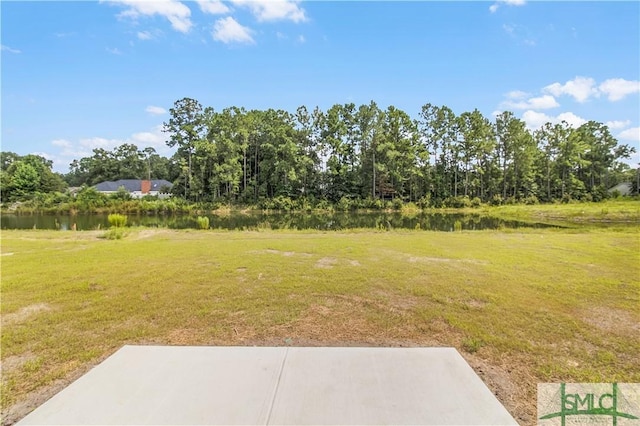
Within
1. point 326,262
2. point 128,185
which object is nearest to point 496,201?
point 326,262

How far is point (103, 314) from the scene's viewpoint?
3504mm

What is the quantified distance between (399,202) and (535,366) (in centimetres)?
3167

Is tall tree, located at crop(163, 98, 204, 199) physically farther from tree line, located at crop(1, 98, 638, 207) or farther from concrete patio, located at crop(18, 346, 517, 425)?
concrete patio, located at crop(18, 346, 517, 425)

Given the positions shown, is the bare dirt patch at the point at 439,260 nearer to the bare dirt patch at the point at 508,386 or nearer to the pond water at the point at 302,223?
the bare dirt patch at the point at 508,386

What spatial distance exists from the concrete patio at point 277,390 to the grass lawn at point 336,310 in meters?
0.28

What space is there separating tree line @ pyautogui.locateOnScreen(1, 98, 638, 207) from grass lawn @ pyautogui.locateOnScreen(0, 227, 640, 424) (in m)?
27.5

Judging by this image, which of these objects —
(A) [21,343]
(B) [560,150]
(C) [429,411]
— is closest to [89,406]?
(A) [21,343]

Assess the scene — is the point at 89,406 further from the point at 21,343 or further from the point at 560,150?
the point at 560,150

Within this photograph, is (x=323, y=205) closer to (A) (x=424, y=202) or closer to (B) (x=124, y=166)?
(A) (x=424, y=202)

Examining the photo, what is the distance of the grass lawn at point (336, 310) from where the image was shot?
8.20 feet

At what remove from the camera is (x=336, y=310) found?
3629 millimetres

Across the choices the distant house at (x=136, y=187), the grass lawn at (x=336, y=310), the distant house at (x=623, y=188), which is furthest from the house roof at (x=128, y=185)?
the distant house at (x=623, y=188)

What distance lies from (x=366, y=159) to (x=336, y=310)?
3260cm

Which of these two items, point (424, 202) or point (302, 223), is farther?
point (424, 202)
